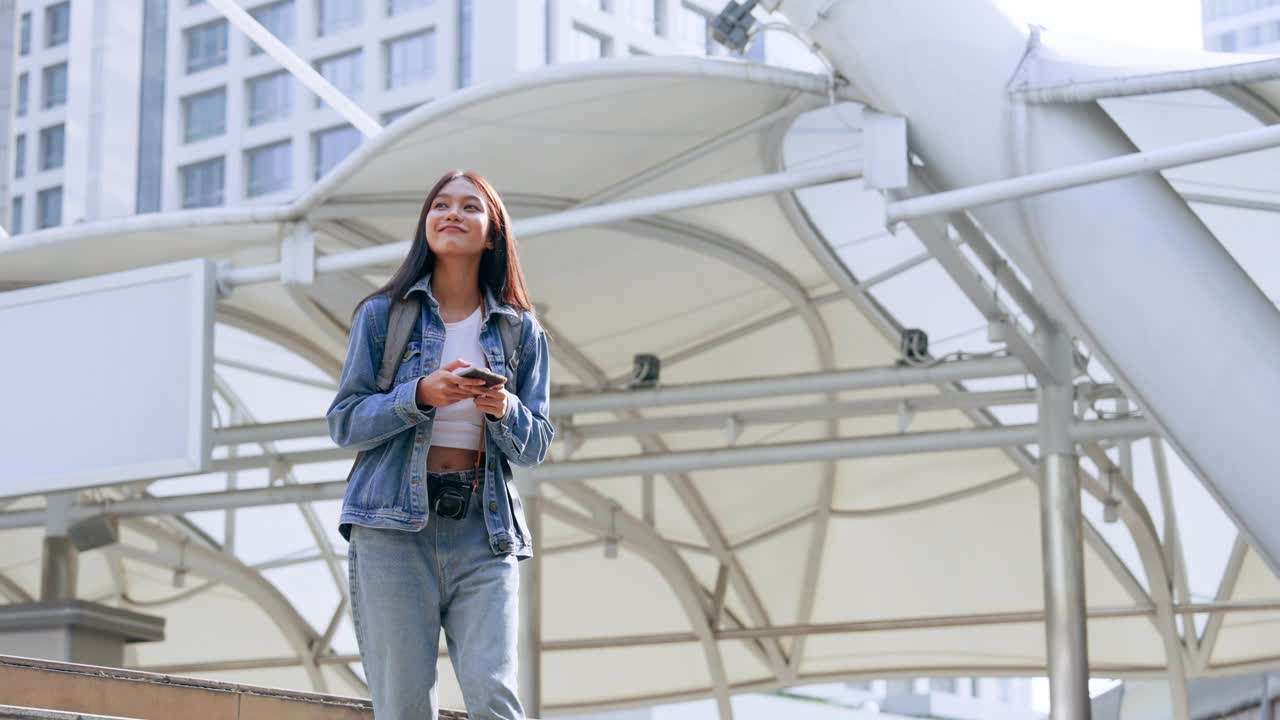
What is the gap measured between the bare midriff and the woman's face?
0.66 m

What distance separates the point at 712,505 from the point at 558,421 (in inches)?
293

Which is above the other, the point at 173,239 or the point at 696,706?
the point at 696,706

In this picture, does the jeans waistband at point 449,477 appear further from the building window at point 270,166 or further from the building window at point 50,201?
the building window at point 50,201

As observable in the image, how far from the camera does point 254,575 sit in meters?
36.1

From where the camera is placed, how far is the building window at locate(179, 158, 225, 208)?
332 ft

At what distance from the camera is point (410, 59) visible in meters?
93.5

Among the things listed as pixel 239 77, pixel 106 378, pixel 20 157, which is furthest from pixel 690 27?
pixel 106 378

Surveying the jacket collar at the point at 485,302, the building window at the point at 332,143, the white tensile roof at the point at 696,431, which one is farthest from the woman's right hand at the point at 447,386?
the building window at the point at 332,143

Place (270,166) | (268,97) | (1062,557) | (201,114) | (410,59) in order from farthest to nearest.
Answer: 1. (201,114)
2. (268,97)
3. (270,166)
4. (410,59)
5. (1062,557)

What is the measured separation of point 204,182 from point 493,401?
99761 mm

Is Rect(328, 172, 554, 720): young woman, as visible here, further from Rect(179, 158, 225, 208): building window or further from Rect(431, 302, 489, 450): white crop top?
Rect(179, 158, 225, 208): building window

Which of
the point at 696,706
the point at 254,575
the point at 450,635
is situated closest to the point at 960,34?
the point at 450,635

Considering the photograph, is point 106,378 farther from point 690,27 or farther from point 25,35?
point 25,35

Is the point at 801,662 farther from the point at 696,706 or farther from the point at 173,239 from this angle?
the point at 696,706
